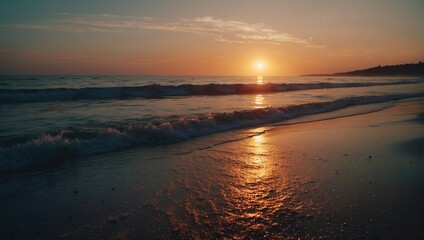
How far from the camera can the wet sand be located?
12.3 feet

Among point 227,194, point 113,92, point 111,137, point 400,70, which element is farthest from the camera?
point 400,70

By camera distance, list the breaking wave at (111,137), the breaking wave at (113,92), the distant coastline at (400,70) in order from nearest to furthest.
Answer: the breaking wave at (111,137) < the breaking wave at (113,92) < the distant coastline at (400,70)

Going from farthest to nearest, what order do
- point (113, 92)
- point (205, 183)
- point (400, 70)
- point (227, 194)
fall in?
point (400, 70) → point (113, 92) → point (205, 183) → point (227, 194)

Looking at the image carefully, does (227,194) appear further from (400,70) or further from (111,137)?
(400,70)

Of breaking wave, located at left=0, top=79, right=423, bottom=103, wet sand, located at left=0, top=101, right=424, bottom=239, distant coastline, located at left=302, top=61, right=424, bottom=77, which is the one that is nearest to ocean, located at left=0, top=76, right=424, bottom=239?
wet sand, located at left=0, top=101, right=424, bottom=239

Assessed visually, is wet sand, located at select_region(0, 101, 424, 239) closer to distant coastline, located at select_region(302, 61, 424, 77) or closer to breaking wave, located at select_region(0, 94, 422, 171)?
breaking wave, located at select_region(0, 94, 422, 171)

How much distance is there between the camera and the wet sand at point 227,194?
3.74m

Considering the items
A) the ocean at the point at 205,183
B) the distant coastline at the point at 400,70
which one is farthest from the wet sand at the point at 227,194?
the distant coastline at the point at 400,70

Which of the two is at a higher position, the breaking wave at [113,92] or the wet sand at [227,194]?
the breaking wave at [113,92]

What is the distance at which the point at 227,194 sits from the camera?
483 cm

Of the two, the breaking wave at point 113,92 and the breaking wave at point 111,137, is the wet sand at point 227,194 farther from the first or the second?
the breaking wave at point 113,92

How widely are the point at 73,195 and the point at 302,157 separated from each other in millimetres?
4721

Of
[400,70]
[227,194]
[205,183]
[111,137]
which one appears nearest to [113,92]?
[111,137]

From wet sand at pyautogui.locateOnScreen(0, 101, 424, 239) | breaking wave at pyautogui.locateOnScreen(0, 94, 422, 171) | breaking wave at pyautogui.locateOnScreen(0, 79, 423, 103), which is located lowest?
wet sand at pyautogui.locateOnScreen(0, 101, 424, 239)
